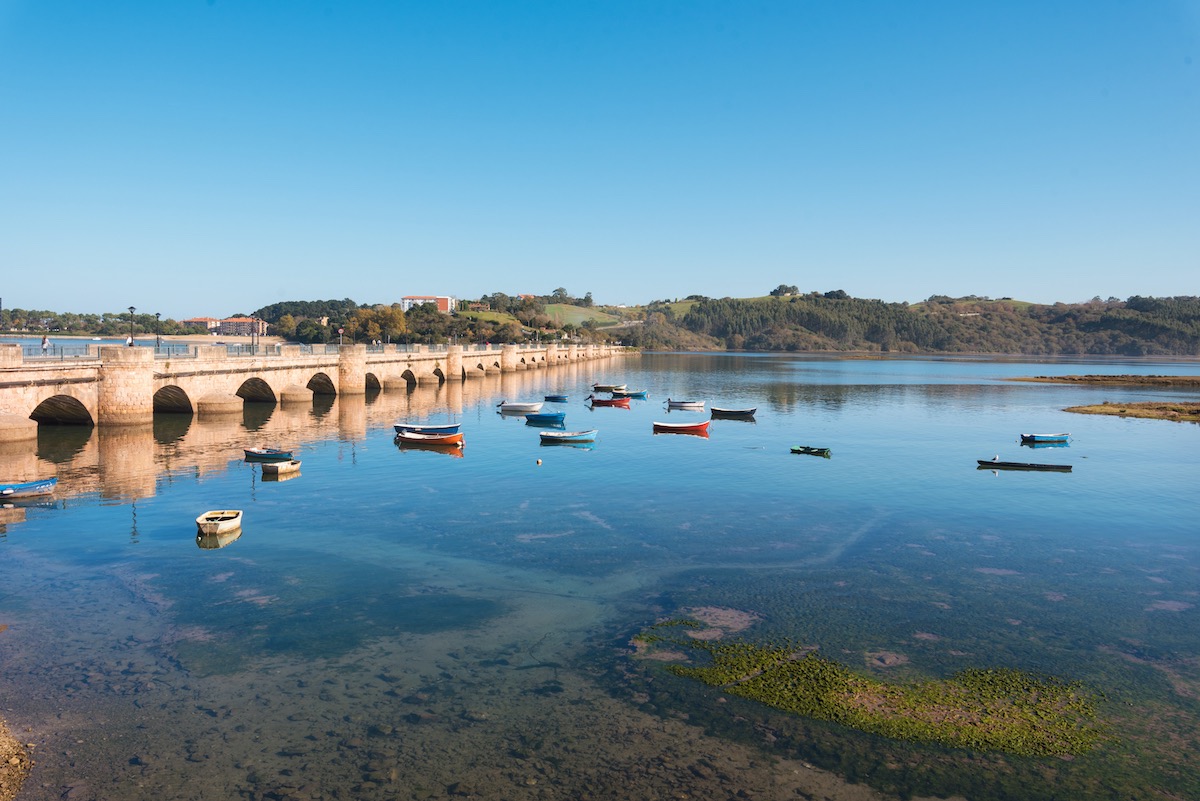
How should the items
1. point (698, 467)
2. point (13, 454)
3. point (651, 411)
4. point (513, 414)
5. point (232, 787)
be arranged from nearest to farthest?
1. point (232, 787)
2. point (13, 454)
3. point (698, 467)
4. point (513, 414)
5. point (651, 411)

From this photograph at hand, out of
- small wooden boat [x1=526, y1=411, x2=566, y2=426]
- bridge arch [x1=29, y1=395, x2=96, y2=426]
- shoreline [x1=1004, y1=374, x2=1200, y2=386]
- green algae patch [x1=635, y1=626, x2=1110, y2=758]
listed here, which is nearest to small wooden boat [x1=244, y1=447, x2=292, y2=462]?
bridge arch [x1=29, y1=395, x2=96, y2=426]

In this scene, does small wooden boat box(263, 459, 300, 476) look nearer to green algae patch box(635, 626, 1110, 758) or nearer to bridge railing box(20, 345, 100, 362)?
bridge railing box(20, 345, 100, 362)

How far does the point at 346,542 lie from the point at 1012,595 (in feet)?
73.8

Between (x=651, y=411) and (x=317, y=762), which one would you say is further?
(x=651, y=411)

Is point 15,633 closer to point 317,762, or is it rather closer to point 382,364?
point 317,762

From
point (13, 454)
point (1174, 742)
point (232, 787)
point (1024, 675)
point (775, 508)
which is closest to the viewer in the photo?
point (232, 787)

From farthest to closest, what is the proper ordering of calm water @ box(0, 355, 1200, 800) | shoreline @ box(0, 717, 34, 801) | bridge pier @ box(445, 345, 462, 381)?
bridge pier @ box(445, 345, 462, 381) < calm water @ box(0, 355, 1200, 800) < shoreline @ box(0, 717, 34, 801)

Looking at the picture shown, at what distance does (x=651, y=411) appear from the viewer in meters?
86.1

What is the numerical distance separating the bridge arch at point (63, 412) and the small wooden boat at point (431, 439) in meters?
19.3

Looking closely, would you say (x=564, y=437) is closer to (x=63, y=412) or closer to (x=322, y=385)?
(x=63, y=412)

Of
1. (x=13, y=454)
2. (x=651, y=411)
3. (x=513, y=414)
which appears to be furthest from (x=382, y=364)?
(x=13, y=454)

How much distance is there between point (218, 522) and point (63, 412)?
3008 centimetres

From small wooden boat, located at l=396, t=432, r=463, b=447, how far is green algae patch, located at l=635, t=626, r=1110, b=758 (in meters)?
34.6

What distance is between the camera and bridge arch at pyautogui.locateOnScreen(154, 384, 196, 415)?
57372 millimetres
